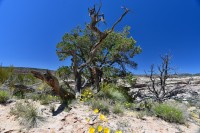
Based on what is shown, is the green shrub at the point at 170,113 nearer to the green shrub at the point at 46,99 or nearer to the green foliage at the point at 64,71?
the green shrub at the point at 46,99

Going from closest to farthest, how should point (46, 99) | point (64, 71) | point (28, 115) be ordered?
1. point (28, 115)
2. point (46, 99)
3. point (64, 71)

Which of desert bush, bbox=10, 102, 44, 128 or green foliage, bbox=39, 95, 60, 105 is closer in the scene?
desert bush, bbox=10, 102, 44, 128

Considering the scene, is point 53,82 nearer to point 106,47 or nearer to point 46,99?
point 46,99

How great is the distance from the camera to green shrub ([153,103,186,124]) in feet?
21.9

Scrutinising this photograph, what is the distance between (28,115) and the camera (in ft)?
17.3

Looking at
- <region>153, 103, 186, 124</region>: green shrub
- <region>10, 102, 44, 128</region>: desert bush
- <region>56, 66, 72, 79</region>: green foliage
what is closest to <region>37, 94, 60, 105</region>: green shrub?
<region>10, 102, 44, 128</region>: desert bush

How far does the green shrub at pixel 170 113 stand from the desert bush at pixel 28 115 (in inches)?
141

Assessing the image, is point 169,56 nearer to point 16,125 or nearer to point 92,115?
point 92,115

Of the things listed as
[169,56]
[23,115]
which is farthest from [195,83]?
[23,115]

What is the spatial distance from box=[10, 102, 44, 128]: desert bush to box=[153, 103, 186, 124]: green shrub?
357 cm

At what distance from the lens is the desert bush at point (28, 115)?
16.8 feet

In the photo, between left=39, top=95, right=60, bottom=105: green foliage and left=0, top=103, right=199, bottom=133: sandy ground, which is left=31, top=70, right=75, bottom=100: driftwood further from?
left=0, top=103, right=199, bottom=133: sandy ground

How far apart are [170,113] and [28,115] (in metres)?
4.08

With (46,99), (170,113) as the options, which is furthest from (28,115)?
(170,113)
